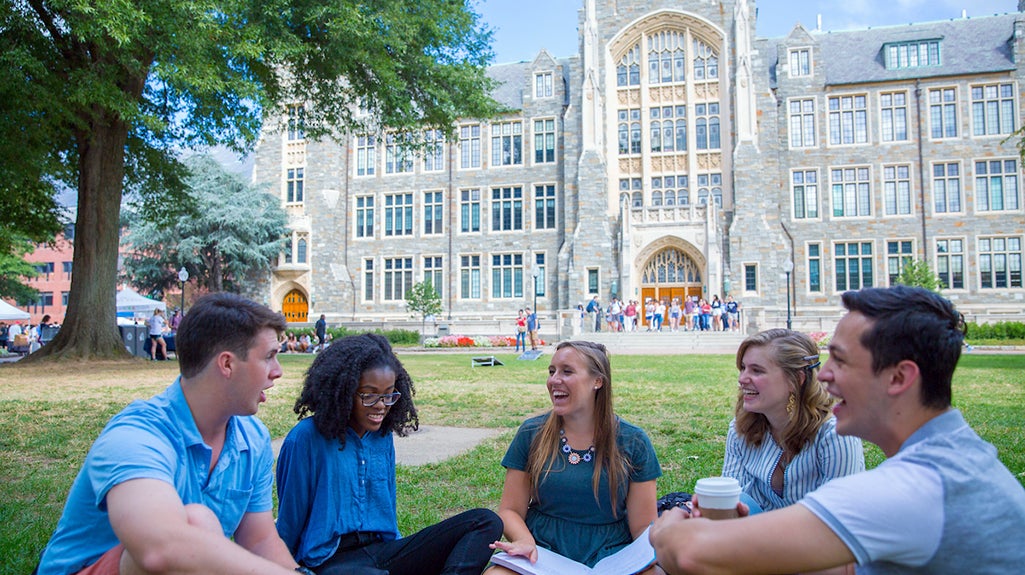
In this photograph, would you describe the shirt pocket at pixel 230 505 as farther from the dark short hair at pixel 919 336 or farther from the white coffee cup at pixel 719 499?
the dark short hair at pixel 919 336

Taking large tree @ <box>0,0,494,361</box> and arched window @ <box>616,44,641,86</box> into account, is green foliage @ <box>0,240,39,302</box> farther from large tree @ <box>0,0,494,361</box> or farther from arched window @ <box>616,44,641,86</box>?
arched window @ <box>616,44,641,86</box>

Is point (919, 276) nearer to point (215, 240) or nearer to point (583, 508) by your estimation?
point (583, 508)

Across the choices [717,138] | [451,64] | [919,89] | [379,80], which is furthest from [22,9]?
[919,89]

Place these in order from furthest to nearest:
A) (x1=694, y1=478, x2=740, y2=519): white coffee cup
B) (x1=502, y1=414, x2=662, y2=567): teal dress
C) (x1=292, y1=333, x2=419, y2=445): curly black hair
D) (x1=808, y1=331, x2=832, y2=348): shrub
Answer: (x1=808, y1=331, x2=832, y2=348): shrub < (x1=502, y1=414, x2=662, y2=567): teal dress < (x1=292, y1=333, x2=419, y2=445): curly black hair < (x1=694, y1=478, x2=740, y2=519): white coffee cup

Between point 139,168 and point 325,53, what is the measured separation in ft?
20.1

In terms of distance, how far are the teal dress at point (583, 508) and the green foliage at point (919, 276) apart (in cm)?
2727

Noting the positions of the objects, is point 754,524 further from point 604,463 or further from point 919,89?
point 919,89

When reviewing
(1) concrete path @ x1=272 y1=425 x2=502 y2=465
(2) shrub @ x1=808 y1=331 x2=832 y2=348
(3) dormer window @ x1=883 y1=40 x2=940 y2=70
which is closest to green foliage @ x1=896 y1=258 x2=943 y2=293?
(2) shrub @ x1=808 y1=331 x2=832 y2=348

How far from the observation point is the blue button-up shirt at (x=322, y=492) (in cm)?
296

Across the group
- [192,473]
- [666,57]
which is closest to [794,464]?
[192,473]

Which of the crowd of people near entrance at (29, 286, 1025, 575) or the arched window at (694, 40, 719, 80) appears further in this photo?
the arched window at (694, 40, 719, 80)

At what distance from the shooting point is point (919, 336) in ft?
5.58

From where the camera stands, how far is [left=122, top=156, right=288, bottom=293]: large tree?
35281 millimetres

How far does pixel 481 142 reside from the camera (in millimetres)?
35406
